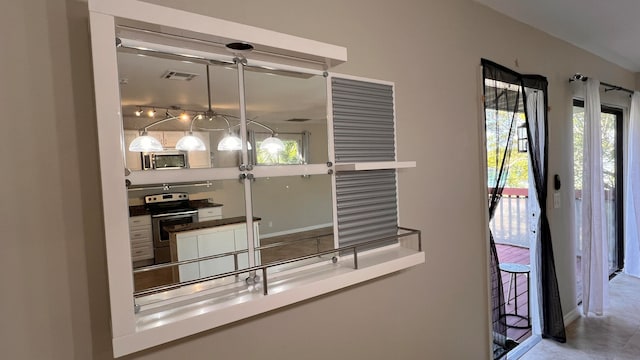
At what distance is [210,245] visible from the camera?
107 centimetres

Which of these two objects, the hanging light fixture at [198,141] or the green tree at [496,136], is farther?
the green tree at [496,136]

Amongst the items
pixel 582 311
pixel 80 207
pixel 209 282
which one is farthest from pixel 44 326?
pixel 582 311

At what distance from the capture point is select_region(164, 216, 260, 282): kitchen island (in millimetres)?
1017

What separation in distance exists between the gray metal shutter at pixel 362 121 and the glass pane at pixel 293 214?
183 millimetres

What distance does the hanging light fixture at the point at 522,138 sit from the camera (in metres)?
2.40

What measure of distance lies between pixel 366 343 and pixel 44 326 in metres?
1.17

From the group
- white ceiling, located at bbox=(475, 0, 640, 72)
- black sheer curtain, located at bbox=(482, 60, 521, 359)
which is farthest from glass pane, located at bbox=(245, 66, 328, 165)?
white ceiling, located at bbox=(475, 0, 640, 72)

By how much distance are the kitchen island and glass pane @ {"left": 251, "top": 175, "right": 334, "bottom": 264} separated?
56 mm

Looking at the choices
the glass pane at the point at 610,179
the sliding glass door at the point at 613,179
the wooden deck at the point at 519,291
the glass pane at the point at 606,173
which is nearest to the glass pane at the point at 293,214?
the wooden deck at the point at 519,291

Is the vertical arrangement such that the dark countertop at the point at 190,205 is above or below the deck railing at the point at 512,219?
above

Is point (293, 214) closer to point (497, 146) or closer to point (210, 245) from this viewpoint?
point (210, 245)

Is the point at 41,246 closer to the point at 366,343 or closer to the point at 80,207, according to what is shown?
the point at 80,207

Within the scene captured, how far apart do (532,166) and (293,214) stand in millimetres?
2140

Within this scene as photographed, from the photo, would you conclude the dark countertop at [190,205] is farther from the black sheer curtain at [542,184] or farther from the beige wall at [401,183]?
the black sheer curtain at [542,184]
